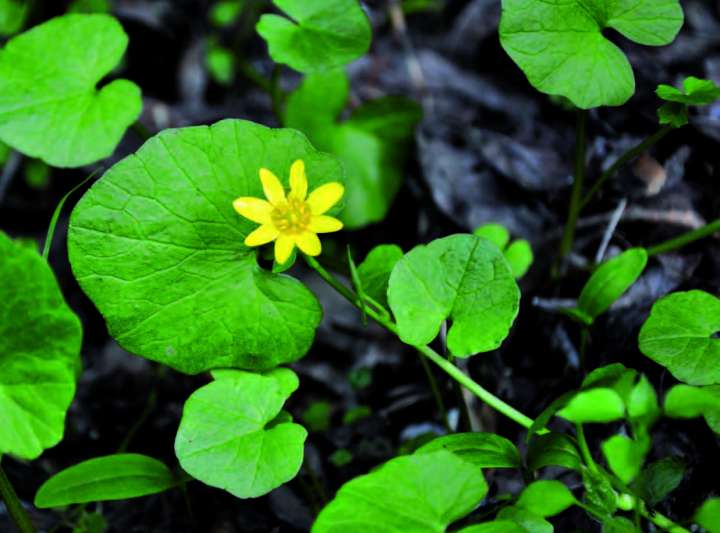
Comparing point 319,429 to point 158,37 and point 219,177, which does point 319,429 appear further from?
point 158,37

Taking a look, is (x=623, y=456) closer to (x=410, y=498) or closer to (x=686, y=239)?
(x=410, y=498)

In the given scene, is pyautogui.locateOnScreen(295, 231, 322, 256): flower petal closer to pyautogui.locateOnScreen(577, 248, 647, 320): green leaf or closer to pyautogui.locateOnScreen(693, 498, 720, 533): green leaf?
pyautogui.locateOnScreen(577, 248, 647, 320): green leaf

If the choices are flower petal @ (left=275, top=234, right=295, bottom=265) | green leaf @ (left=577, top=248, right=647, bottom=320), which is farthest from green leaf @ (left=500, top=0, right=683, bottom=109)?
flower petal @ (left=275, top=234, right=295, bottom=265)

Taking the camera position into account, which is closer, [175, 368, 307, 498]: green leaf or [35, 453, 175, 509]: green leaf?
[175, 368, 307, 498]: green leaf

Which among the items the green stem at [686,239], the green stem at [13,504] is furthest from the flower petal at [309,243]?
the green stem at [686,239]

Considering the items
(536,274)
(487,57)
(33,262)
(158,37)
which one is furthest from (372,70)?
(33,262)

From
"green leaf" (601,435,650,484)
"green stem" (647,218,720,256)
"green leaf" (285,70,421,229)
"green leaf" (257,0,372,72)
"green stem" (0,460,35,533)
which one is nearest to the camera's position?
"green leaf" (601,435,650,484)

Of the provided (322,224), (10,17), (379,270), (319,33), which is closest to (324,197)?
(322,224)
